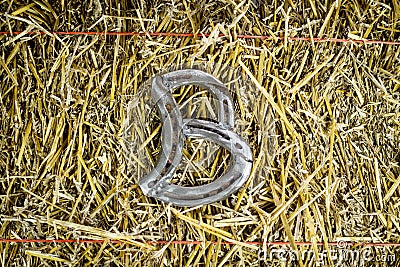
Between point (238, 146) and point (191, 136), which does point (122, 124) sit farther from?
point (238, 146)

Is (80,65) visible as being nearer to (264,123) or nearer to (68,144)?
(68,144)

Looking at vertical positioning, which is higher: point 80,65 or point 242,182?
point 80,65

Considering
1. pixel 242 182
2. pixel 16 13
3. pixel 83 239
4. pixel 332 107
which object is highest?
pixel 16 13

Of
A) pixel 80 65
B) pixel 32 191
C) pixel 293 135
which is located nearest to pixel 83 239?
pixel 32 191

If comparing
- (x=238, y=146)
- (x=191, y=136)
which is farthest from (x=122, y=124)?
(x=238, y=146)
